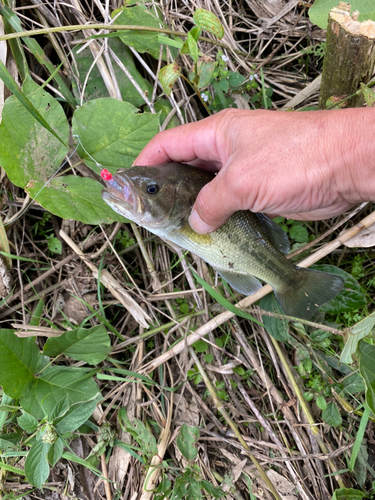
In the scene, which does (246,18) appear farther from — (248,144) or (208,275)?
(208,275)

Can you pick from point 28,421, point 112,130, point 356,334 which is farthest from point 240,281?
point 28,421

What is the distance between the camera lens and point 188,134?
2.48 meters

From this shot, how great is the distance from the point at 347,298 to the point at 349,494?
139cm

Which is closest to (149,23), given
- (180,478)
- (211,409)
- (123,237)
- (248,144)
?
(248,144)

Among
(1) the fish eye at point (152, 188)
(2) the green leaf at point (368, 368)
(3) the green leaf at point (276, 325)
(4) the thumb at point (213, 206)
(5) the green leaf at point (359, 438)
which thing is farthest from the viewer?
(3) the green leaf at point (276, 325)

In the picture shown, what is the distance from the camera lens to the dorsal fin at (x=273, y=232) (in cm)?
264

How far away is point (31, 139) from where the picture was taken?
2.51m

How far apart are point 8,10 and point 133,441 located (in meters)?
3.34

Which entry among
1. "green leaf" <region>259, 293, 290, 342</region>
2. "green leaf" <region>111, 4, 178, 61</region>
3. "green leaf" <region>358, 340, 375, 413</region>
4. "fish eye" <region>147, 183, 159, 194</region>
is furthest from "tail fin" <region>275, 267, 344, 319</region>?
"green leaf" <region>111, 4, 178, 61</region>

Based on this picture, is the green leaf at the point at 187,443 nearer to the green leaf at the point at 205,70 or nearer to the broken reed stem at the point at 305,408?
the broken reed stem at the point at 305,408

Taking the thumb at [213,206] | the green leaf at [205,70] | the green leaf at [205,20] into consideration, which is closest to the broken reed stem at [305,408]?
the thumb at [213,206]

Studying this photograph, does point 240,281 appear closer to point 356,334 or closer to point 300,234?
point 300,234

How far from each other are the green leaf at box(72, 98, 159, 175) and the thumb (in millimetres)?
667

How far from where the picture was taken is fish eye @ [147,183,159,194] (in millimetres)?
2283
